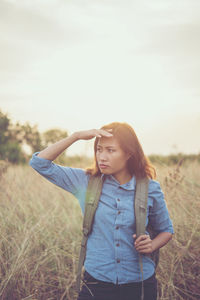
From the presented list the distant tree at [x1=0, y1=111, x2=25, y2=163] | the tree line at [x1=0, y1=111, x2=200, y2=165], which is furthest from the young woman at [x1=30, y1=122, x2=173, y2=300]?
the distant tree at [x1=0, y1=111, x2=25, y2=163]

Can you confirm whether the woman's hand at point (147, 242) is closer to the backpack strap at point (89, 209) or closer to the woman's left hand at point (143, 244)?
the woman's left hand at point (143, 244)

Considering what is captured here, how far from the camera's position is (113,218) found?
195 centimetres

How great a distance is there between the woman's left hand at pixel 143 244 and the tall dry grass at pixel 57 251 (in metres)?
0.69

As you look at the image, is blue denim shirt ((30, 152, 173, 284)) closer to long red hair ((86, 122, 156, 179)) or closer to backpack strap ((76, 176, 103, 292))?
backpack strap ((76, 176, 103, 292))

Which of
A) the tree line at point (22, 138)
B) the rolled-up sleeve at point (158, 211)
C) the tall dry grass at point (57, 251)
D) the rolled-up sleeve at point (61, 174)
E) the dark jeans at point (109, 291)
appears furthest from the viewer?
the tree line at point (22, 138)

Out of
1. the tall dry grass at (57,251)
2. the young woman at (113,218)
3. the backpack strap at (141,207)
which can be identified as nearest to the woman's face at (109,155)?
the young woman at (113,218)

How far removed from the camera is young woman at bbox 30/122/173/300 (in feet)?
6.21

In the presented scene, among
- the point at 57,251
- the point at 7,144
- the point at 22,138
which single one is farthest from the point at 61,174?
the point at 7,144

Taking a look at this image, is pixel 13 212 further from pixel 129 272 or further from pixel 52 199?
pixel 129 272

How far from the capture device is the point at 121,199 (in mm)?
2008

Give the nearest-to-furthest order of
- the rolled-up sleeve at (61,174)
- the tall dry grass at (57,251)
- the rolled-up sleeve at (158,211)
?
the rolled-up sleeve at (61,174)
the rolled-up sleeve at (158,211)
the tall dry grass at (57,251)

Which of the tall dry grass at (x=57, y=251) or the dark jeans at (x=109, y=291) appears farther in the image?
the tall dry grass at (x=57, y=251)

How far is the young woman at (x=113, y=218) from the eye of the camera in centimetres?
189

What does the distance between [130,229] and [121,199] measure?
0.76ft
